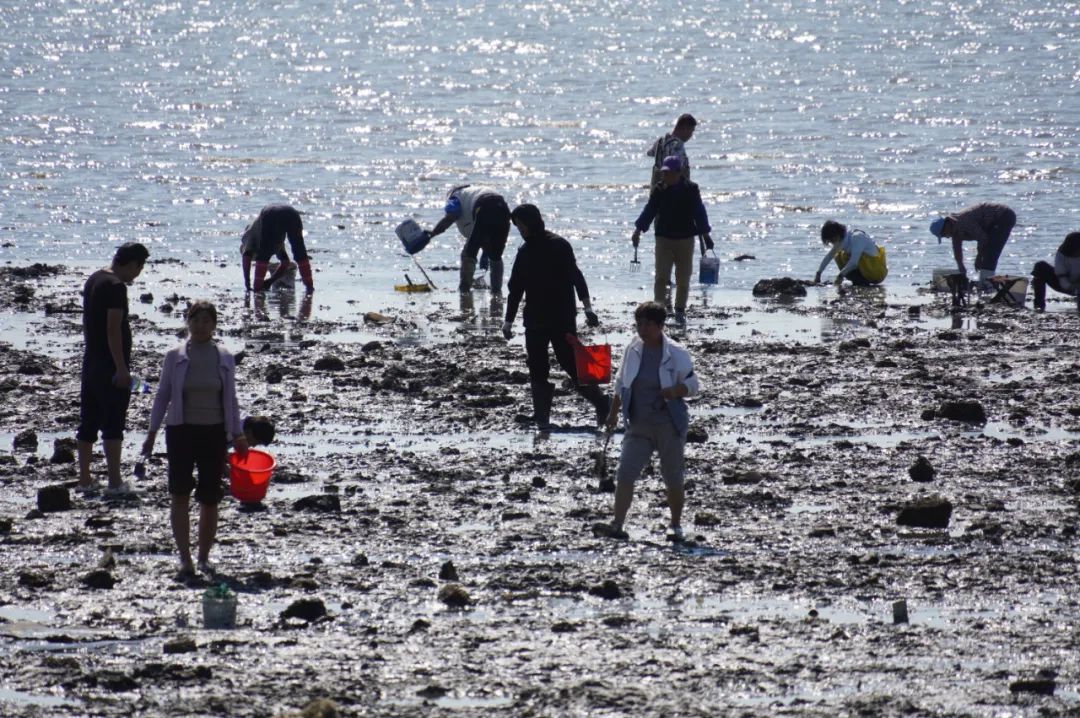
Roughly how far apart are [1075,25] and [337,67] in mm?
33377

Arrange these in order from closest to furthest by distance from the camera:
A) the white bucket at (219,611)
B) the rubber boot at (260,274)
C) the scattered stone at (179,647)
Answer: the scattered stone at (179,647)
the white bucket at (219,611)
the rubber boot at (260,274)

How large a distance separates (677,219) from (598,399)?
5.73 m

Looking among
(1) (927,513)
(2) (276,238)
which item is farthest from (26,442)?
(2) (276,238)

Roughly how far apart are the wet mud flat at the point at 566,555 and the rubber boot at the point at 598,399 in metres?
0.16

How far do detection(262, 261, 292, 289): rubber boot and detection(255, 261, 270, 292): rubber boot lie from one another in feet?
0.13

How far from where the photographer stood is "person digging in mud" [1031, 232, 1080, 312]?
19531 millimetres

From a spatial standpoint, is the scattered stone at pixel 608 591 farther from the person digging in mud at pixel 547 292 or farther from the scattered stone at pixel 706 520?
the person digging in mud at pixel 547 292

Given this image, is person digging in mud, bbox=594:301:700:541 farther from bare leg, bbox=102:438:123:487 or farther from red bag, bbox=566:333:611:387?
bare leg, bbox=102:438:123:487

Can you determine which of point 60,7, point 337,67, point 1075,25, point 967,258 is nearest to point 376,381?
point 967,258

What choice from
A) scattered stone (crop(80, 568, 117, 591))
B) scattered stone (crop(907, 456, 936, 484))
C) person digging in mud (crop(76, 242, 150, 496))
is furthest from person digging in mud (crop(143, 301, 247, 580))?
scattered stone (crop(907, 456, 936, 484))

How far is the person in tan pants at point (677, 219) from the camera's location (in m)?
19.0

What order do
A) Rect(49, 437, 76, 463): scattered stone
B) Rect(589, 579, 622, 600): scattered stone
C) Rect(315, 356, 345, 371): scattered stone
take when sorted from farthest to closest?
Rect(315, 356, 345, 371): scattered stone → Rect(49, 437, 76, 463): scattered stone → Rect(589, 579, 622, 600): scattered stone

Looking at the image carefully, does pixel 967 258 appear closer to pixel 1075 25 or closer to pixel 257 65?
pixel 257 65

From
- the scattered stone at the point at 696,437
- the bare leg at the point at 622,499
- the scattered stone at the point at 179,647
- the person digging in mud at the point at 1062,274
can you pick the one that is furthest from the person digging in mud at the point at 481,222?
the scattered stone at the point at 179,647
